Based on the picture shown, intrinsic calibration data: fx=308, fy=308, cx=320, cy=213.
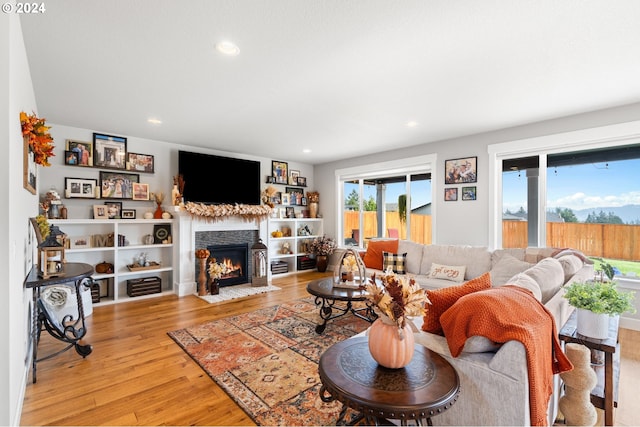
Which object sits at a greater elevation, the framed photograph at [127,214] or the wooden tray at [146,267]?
the framed photograph at [127,214]

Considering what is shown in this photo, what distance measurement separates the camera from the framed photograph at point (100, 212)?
4.58m

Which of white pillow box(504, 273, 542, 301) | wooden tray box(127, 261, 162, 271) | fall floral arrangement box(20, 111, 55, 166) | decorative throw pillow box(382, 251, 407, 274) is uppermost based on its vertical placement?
fall floral arrangement box(20, 111, 55, 166)

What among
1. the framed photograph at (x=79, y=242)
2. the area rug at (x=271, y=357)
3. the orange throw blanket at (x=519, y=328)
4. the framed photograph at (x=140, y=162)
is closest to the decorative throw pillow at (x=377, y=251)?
the area rug at (x=271, y=357)

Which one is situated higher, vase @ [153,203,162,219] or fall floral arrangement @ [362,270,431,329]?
vase @ [153,203,162,219]

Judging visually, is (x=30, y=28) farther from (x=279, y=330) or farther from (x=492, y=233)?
(x=492, y=233)

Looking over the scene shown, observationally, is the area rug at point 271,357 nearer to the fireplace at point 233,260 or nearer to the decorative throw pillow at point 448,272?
the decorative throw pillow at point 448,272

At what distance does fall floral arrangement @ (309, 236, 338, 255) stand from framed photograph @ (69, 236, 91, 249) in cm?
399

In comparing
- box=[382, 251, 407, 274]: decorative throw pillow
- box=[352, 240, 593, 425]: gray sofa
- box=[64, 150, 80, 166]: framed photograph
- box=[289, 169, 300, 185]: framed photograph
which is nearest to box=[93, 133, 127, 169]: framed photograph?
box=[64, 150, 80, 166]: framed photograph

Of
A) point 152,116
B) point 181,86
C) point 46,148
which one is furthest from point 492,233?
point 46,148

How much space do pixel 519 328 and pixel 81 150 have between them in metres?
5.49

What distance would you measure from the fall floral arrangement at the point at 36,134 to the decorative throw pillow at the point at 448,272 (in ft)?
14.4

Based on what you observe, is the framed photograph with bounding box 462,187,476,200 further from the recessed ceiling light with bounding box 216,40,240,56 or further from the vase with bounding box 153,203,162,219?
the vase with bounding box 153,203,162,219

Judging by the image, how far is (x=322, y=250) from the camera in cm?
677

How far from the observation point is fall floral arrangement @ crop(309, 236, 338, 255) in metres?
6.79
